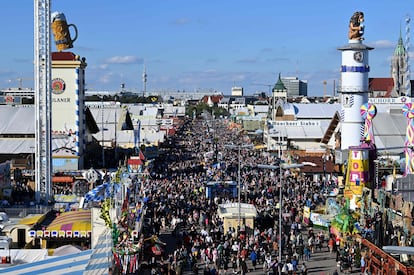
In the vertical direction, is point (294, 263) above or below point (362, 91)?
below

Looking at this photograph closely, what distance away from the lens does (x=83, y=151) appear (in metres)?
46.6

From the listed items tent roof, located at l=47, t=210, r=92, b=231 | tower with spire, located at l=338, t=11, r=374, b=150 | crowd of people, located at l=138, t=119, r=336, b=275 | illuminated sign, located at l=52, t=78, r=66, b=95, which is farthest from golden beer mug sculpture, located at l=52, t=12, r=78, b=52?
tent roof, located at l=47, t=210, r=92, b=231

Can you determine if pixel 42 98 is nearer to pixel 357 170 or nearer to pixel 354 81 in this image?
pixel 357 170

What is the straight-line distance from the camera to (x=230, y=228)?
1006 inches

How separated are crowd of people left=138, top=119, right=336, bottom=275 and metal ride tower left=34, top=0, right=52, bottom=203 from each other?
4724 millimetres

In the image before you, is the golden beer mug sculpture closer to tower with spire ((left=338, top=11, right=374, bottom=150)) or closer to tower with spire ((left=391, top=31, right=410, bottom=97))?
tower with spire ((left=338, top=11, right=374, bottom=150))

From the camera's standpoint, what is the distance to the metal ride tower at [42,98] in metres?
30.7

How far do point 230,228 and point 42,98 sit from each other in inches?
427

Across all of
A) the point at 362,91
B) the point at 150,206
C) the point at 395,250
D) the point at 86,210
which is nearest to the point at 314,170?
the point at 362,91

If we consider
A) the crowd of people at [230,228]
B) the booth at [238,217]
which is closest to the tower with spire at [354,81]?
the crowd of people at [230,228]

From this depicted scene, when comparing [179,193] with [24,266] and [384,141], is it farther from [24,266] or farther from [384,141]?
[24,266]

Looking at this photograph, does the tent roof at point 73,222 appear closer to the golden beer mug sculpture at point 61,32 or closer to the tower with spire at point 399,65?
the golden beer mug sculpture at point 61,32

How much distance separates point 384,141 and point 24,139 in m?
23.5

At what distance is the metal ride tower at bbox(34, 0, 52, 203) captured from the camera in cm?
3066
